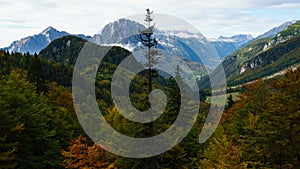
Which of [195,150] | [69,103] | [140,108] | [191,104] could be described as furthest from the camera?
[69,103]

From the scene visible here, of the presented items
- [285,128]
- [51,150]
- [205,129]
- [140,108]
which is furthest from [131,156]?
[205,129]

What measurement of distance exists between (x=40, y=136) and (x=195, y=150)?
19.3m

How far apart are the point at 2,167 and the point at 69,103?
111ft

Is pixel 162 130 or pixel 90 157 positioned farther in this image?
pixel 162 130

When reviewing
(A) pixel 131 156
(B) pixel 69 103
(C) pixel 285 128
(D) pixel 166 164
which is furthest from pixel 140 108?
(B) pixel 69 103

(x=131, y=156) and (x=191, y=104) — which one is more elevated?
(x=191, y=104)

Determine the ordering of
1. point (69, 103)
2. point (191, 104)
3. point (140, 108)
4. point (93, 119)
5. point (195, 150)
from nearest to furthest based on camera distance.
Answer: point (140, 108), point (195, 150), point (191, 104), point (93, 119), point (69, 103)

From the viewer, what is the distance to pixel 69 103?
60.4 m

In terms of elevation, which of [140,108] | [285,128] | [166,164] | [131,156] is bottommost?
[166,164]

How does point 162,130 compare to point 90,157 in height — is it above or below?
above

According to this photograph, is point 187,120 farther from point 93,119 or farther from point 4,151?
point 4,151

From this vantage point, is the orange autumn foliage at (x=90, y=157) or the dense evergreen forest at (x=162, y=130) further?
the orange autumn foliage at (x=90, y=157)

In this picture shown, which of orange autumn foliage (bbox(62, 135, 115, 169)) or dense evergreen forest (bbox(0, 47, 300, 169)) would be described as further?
orange autumn foliage (bbox(62, 135, 115, 169))

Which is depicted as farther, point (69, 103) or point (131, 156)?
point (69, 103)
